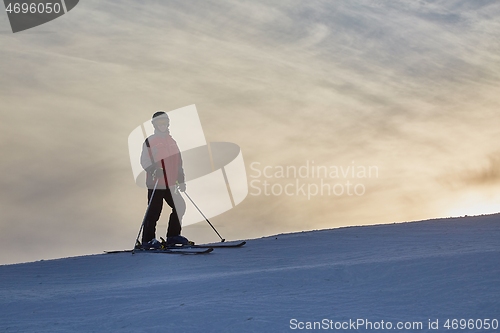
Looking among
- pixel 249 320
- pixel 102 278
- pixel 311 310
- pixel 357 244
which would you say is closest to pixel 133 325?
pixel 249 320

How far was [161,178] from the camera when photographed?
1078 centimetres

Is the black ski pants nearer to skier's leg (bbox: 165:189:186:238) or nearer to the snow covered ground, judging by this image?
skier's leg (bbox: 165:189:186:238)

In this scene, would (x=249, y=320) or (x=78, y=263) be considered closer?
(x=249, y=320)

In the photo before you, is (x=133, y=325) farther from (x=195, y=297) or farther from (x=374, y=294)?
(x=374, y=294)

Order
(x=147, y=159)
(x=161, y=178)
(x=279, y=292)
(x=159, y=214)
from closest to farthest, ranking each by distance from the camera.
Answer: (x=279, y=292) < (x=147, y=159) < (x=161, y=178) < (x=159, y=214)

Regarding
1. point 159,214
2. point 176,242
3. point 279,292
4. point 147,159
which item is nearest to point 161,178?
point 147,159

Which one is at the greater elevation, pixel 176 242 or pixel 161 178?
pixel 161 178

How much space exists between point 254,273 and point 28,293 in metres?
2.36

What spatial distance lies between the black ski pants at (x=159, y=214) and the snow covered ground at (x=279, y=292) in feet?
6.94

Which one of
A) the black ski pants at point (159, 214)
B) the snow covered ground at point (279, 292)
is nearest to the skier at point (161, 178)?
the black ski pants at point (159, 214)

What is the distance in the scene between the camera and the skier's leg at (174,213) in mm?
10820

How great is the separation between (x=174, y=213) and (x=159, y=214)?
0.28 metres

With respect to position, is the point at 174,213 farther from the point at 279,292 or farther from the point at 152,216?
the point at 279,292

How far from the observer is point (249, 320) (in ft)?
13.8
